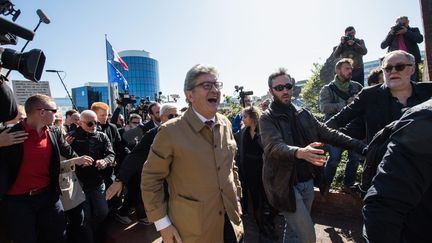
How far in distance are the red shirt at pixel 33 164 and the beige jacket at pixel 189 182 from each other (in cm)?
170

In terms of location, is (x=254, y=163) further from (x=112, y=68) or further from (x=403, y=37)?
(x=112, y=68)

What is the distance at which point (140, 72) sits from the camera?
83.3m

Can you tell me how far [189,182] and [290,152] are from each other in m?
0.93

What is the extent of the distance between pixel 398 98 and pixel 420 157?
191 cm

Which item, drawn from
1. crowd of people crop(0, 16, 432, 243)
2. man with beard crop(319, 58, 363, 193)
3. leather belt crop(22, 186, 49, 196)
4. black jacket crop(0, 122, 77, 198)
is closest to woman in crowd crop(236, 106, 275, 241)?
crowd of people crop(0, 16, 432, 243)

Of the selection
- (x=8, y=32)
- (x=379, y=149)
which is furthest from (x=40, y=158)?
(x=379, y=149)

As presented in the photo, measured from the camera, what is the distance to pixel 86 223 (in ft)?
13.5

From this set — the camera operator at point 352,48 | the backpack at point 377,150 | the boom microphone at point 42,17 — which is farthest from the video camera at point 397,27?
the boom microphone at point 42,17

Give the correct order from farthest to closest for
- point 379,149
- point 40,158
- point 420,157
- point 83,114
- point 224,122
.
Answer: point 83,114, point 40,158, point 224,122, point 379,149, point 420,157

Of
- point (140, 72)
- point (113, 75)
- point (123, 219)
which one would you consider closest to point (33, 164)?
point (123, 219)

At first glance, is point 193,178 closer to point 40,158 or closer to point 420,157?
point 420,157

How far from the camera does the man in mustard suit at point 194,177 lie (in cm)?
233

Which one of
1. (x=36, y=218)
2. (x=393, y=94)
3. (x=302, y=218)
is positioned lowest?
(x=36, y=218)

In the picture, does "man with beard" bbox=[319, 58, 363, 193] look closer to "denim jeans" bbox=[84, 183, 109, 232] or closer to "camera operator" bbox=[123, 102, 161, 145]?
"camera operator" bbox=[123, 102, 161, 145]
